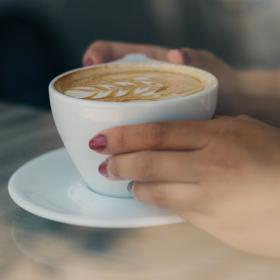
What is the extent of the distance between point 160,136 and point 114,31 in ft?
1.73

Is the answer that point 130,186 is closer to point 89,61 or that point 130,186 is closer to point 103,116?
point 103,116

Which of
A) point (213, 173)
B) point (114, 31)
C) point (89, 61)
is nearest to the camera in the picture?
point (213, 173)

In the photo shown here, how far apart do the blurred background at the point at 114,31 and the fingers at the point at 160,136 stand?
407 mm

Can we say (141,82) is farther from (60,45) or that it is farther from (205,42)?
(60,45)

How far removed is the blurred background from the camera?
30.5 inches

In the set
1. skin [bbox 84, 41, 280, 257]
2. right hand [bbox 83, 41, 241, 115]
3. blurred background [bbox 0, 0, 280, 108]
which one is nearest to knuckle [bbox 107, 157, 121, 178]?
skin [bbox 84, 41, 280, 257]

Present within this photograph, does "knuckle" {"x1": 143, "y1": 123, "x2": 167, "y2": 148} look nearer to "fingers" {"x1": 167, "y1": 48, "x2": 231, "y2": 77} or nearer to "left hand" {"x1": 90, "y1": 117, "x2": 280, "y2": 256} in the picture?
"left hand" {"x1": 90, "y1": 117, "x2": 280, "y2": 256}

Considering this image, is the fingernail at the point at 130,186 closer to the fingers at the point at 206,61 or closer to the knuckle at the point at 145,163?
the knuckle at the point at 145,163

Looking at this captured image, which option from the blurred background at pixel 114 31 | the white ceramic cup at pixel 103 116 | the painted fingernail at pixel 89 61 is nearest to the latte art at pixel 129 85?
the white ceramic cup at pixel 103 116

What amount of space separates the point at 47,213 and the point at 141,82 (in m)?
0.14

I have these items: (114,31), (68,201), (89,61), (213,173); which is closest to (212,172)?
(213,173)

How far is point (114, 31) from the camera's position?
876 millimetres

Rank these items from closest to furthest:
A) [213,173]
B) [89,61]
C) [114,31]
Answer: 1. [213,173]
2. [89,61]
3. [114,31]

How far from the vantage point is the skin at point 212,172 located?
1.22ft
